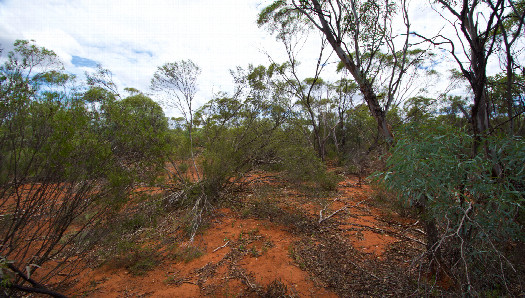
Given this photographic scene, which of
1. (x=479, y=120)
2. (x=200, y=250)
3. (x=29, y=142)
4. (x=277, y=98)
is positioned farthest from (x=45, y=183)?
(x=277, y=98)

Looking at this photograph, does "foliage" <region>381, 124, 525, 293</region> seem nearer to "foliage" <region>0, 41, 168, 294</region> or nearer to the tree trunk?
the tree trunk

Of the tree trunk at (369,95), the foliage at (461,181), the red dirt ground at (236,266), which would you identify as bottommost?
the red dirt ground at (236,266)

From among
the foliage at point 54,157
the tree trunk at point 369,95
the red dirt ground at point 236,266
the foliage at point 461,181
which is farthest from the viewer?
the tree trunk at point 369,95

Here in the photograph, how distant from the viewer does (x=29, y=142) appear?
7.68 feet

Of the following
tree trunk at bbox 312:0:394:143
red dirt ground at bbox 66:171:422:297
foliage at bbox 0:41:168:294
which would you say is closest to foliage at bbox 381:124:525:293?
tree trunk at bbox 312:0:394:143

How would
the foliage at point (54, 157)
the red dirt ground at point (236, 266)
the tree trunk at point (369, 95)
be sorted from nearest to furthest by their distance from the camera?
the foliage at point (54, 157) < the red dirt ground at point (236, 266) < the tree trunk at point (369, 95)

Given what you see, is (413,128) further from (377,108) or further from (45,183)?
(45,183)

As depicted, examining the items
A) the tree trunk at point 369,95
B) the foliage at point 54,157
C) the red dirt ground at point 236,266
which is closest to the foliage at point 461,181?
the tree trunk at point 369,95

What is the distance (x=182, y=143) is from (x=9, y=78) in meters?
3.75

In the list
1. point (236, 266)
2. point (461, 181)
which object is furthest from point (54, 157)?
point (461, 181)

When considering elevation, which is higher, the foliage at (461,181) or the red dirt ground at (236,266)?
the foliage at (461,181)

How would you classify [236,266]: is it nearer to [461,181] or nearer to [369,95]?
[461,181]

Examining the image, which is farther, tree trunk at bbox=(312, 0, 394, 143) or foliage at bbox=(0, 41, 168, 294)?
tree trunk at bbox=(312, 0, 394, 143)

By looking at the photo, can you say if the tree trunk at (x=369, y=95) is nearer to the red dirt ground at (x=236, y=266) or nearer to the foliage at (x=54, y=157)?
the red dirt ground at (x=236, y=266)
